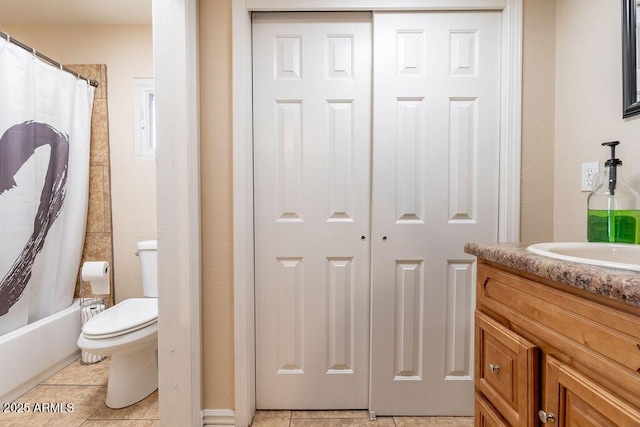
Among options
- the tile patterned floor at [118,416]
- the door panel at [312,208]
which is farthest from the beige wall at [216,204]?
the tile patterned floor at [118,416]

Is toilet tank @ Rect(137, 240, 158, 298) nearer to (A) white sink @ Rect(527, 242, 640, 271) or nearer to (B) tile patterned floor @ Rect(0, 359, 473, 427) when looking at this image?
(B) tile patterned floor @ Rect(0, 359, 473, 427)

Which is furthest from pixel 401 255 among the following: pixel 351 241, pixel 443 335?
pixel 443 335

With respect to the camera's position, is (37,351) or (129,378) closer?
(129,378)

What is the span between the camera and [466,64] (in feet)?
4.90

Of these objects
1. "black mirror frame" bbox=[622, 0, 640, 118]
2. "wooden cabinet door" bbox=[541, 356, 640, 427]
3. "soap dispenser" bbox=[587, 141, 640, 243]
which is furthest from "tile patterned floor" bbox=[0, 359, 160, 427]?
"black mirror frame" bbox=[622, 0, 640, 118]

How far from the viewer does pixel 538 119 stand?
57.8 inches

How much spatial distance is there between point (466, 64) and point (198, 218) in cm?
144

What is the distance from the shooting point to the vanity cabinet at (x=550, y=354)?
57 cm

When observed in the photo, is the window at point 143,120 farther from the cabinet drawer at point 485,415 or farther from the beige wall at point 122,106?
the cabinet drawer at point 485,415

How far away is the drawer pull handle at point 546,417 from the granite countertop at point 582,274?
A: 0.32m

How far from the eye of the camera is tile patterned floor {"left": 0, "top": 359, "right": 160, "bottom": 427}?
59.8 inches

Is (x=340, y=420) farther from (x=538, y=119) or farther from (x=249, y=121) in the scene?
(x=538, y=119)

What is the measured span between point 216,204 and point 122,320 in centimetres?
84

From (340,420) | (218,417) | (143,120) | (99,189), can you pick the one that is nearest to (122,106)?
(143,120)
